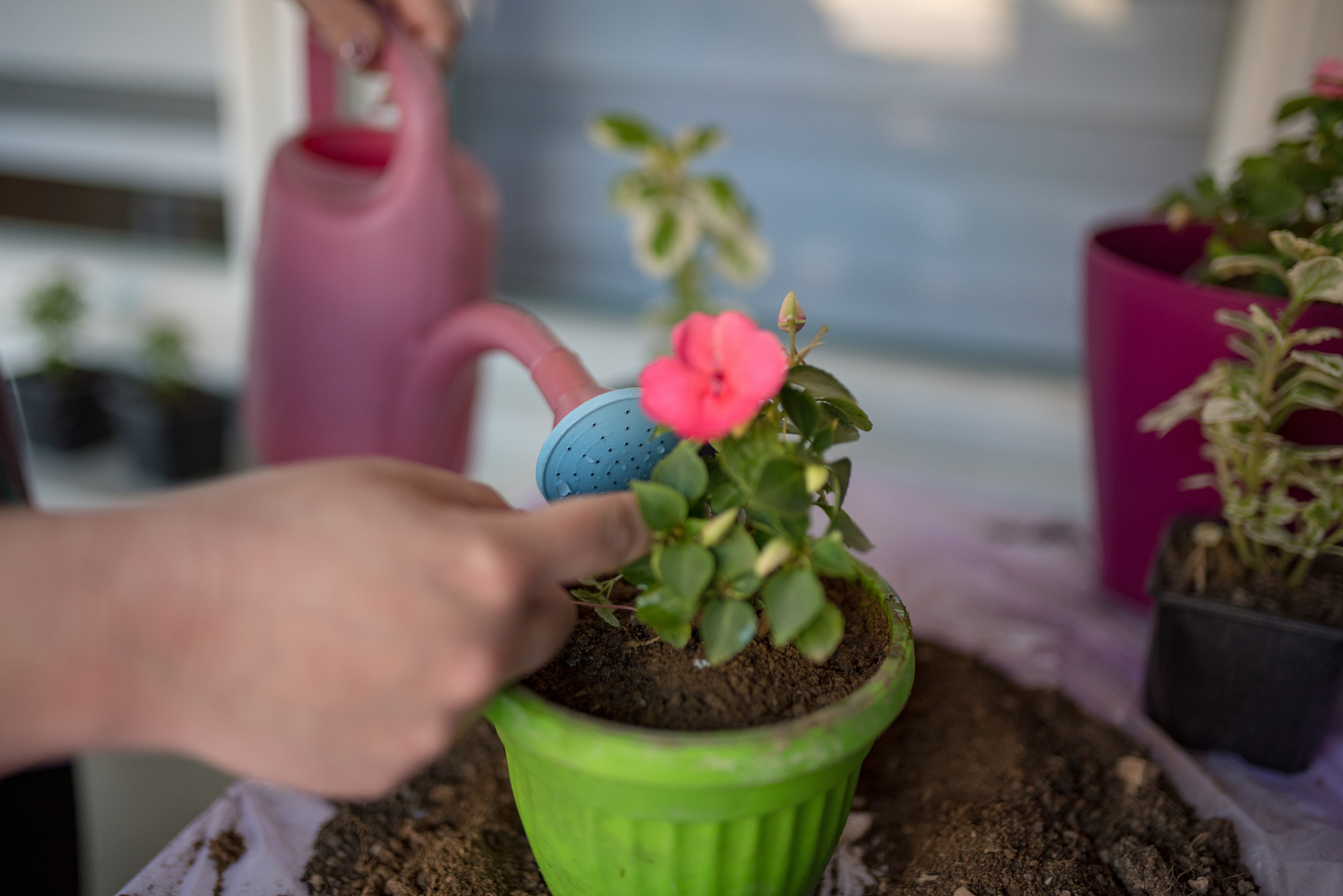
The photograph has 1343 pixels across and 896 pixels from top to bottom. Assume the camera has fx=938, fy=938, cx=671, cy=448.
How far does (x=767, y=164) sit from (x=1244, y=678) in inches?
47.5

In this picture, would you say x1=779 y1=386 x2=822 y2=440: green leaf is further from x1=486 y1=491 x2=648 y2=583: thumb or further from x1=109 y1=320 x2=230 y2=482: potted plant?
x1=109 y1=320 x2=230 y2=482: potted plant

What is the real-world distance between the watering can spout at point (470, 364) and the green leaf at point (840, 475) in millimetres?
143

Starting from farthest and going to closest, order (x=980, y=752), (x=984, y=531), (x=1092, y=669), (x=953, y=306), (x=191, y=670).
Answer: (x=953, y=306)
(x=984, y=531)
(x=1092, y=669)
(x=980, y=752)
(x=191, y=670)

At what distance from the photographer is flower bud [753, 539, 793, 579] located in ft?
1.49

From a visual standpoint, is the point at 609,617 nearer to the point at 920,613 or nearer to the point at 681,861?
the point at 681,861

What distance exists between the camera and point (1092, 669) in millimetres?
840

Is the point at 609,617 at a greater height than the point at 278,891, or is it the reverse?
the point at 609,617

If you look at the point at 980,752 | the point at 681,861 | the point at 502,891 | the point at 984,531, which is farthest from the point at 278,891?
the point at 984,531

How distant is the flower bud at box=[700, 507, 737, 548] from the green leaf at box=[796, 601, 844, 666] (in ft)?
0.20

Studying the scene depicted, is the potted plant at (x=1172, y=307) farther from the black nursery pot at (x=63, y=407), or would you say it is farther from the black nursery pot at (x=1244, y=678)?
the black nursery pot at (x=63, y=407)

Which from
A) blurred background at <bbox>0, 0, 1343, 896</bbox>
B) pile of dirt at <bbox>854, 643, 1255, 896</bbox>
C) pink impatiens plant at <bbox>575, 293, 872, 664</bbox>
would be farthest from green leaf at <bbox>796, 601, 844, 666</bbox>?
blurred background at <bbox>0, 0, 1343, 896</bbox>

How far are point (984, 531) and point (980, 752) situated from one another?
0.44 m

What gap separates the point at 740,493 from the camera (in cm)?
49

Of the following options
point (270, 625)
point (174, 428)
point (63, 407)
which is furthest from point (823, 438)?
point (63, 407)
